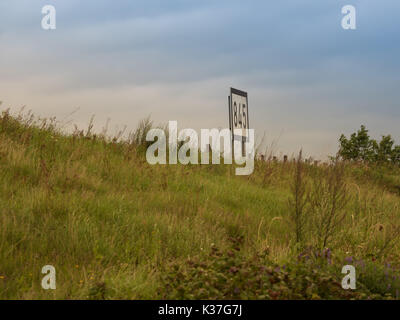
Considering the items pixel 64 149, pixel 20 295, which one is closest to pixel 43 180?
pixel 64 149

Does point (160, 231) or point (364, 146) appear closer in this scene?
point (160, 231)

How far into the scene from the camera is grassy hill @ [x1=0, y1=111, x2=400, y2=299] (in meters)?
3.85

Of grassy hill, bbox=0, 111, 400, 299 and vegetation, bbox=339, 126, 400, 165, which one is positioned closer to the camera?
grassy hill, bbox=0, 111, 400, 299

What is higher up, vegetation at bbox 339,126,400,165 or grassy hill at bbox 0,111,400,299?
vegetation at bbox 339,126,400,165

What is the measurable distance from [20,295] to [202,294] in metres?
1.71

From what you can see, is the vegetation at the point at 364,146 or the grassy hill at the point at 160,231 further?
the vegetation at the point at 364,146

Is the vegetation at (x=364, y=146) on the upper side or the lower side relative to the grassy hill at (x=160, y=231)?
upper

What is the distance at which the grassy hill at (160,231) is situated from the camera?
12.6ft

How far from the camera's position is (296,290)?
379 cm

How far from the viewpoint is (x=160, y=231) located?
5684mm

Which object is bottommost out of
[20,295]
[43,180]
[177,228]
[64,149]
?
[20,295]
